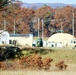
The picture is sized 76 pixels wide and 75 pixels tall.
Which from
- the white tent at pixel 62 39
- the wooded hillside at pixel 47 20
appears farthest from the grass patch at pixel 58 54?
the wooded hillside at pixel 47 20

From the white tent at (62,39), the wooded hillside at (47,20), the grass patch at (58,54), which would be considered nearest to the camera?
the grass patch at (58,54)

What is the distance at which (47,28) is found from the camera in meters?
107

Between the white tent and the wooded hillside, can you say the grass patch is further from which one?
the wooded hillside

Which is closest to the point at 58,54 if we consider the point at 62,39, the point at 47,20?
the point at 62,39

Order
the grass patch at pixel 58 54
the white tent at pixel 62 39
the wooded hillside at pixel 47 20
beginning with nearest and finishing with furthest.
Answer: the grass patch at pixel 58 54 → the white tent at pixel 62 39 → the wooded hillside at pixel 47 20

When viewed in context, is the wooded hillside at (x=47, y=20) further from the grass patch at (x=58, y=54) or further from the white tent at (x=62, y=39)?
the grass patch at (x=58, y=54)

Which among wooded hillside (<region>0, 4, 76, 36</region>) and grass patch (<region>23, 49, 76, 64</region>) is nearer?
grass patch (<region>23, 49, 76, 64</region>)

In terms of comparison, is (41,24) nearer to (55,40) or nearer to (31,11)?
(31,11)

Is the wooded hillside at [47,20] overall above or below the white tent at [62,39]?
above

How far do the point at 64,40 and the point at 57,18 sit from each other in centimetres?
2953

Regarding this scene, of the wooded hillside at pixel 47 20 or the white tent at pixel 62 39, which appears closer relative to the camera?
the white tent at pixel 62 39

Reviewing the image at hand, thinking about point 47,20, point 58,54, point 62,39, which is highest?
point 47,20

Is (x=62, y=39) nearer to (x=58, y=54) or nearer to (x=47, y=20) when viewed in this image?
(x=47, y=20)

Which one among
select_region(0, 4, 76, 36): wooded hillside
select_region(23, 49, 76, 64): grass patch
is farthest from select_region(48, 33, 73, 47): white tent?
select_region(23, 49, 76, 64): grass patch
